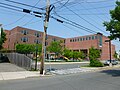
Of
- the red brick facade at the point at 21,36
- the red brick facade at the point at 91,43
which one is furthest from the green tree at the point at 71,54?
the red brick facade at the point at 21,36

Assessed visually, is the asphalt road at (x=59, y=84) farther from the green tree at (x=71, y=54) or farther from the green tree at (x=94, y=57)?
the green tree at (x=71, y=54)

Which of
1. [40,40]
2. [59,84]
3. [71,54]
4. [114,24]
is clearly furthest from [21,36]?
[59,84]

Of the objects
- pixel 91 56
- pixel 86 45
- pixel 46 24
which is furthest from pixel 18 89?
pixel 86 45

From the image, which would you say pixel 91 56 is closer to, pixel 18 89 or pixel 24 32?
pixel 18 89

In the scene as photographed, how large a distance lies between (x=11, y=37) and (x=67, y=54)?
24.6m

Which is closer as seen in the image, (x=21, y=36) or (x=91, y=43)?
(x=21, y=36)

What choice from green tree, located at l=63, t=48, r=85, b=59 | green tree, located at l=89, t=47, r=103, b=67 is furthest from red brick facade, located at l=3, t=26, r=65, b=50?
green tree, located at l=89, t=47, r=103, b=67

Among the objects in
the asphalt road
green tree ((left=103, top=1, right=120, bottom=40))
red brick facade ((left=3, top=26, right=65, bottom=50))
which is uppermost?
red brick facade ((left=3, top=26, right=65, bottom=50))

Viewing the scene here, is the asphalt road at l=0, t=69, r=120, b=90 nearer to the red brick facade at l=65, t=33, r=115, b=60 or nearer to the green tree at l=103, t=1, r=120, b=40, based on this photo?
the green tree at l=103, t=1, r=120, b=40

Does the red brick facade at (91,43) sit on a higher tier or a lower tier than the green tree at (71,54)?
higher

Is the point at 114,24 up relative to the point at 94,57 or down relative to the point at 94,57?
up

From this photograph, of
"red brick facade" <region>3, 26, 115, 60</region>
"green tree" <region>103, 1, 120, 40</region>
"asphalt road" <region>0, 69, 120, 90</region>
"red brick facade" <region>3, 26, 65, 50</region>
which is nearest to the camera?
"asphalt road" <region>0, 69, 120, 90</region>

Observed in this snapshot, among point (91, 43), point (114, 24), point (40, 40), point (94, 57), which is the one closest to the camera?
point (114, 24)

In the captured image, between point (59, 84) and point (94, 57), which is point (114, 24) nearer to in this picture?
point (59, 84)
